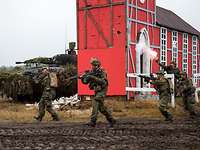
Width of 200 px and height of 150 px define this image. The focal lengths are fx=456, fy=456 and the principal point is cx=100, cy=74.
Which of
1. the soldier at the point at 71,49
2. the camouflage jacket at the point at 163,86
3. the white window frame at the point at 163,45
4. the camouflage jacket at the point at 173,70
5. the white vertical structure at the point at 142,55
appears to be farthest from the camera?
the soldier at the point at 71,49

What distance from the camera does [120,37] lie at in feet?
73.2

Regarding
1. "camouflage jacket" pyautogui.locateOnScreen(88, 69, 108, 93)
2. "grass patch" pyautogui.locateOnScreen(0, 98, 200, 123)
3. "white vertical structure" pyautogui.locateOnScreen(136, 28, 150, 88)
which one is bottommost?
"grass patch" pyautogui.locateOnScreen(0, 98, 200, 123)

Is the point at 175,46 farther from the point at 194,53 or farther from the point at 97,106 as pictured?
the point at 97,106

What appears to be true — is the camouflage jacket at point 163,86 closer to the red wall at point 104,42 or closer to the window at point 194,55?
the red wall at point 104,42

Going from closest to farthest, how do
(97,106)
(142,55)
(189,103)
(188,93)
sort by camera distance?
(97,106), (189,103), (188,93), (142,55)

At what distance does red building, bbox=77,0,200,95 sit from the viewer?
22188mm

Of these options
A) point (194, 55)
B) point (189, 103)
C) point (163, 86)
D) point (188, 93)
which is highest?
point (194, 55)

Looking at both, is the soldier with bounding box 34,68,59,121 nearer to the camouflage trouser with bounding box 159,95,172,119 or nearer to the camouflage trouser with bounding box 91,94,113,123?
the camouflage trouser with bounding box 91,94,113,123

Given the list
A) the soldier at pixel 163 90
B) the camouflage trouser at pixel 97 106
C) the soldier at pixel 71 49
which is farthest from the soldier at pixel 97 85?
the soldier at pixel 71 49

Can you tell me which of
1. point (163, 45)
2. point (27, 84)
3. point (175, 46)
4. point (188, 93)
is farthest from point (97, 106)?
point (175, 46)

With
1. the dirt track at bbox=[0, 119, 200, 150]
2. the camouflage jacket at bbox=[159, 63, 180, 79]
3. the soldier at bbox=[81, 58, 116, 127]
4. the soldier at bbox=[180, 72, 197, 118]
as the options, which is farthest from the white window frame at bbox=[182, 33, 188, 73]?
the dirt track at bbox=[0, 119, 200, 150]

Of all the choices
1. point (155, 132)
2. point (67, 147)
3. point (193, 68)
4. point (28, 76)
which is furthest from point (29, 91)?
point (67, 147)

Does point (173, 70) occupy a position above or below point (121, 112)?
above

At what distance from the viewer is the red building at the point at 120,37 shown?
22.2 meters
